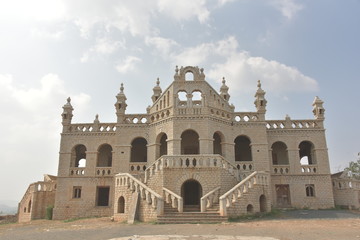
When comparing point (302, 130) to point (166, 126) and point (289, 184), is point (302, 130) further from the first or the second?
point (166, 126)

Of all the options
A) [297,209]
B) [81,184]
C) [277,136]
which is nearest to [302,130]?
[277,136]

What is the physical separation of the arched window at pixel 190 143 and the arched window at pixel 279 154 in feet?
26.8

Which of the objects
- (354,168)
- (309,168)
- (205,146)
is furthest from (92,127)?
(354,168)

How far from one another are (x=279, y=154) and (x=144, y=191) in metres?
16.3

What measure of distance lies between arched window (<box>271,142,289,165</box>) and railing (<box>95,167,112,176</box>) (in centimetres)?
1656

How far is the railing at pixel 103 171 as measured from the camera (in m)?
27.9

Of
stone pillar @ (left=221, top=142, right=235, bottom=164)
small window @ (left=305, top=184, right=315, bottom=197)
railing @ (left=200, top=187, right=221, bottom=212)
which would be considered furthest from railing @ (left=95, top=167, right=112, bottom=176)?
small window @ (left=305, top=184, right=315, bottom=197)

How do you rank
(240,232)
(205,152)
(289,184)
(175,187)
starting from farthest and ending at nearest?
(289,184) < (205,152) < (175,187) < (240,232)

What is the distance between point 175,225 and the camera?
16.8 meters

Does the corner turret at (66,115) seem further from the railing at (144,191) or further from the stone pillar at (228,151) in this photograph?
the stone pillar at (228,151)

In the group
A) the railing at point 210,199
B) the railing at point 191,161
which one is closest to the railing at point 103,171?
the railing at point 191,161

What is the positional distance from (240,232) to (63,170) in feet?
64.8

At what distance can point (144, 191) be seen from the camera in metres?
19.9

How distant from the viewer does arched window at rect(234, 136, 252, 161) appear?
30.8 metres
